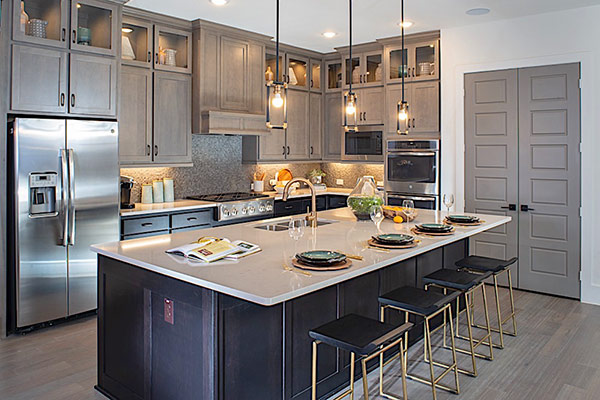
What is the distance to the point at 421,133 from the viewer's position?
229 inches

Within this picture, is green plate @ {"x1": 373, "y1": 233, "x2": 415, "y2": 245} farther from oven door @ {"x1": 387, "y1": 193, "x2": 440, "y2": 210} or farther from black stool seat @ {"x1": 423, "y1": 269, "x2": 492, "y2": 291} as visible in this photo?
oven door @ {"x1": 387, "y1": 193, "x2": 440, "y2": 210}

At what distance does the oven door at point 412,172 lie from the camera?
5.65m

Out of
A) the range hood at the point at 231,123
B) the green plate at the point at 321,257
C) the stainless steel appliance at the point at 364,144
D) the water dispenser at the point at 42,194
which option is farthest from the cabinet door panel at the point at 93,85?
the stainless steel appliance at the point at 364,144

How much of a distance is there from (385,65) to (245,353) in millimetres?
4661

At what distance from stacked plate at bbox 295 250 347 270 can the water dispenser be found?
2503 mm

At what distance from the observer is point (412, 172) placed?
580 centimetres

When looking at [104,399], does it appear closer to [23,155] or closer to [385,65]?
[23,155]

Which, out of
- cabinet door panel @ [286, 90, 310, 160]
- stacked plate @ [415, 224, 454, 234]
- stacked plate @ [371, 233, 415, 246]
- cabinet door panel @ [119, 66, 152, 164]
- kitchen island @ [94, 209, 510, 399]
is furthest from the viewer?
cabinet door panel @ [286, 90, 310, 160]

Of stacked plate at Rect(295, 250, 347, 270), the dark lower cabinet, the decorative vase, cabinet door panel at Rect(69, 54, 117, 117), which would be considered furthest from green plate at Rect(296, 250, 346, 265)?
cabinet door panel at Rect(69, 54, 117, 117)

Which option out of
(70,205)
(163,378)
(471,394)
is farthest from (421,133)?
(163,378)

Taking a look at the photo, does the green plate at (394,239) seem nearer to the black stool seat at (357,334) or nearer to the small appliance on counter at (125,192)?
the black stool seat at (357,334)

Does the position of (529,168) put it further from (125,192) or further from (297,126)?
(125,192)

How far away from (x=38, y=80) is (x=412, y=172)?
396 cm

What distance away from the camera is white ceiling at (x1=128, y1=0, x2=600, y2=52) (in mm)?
4562
